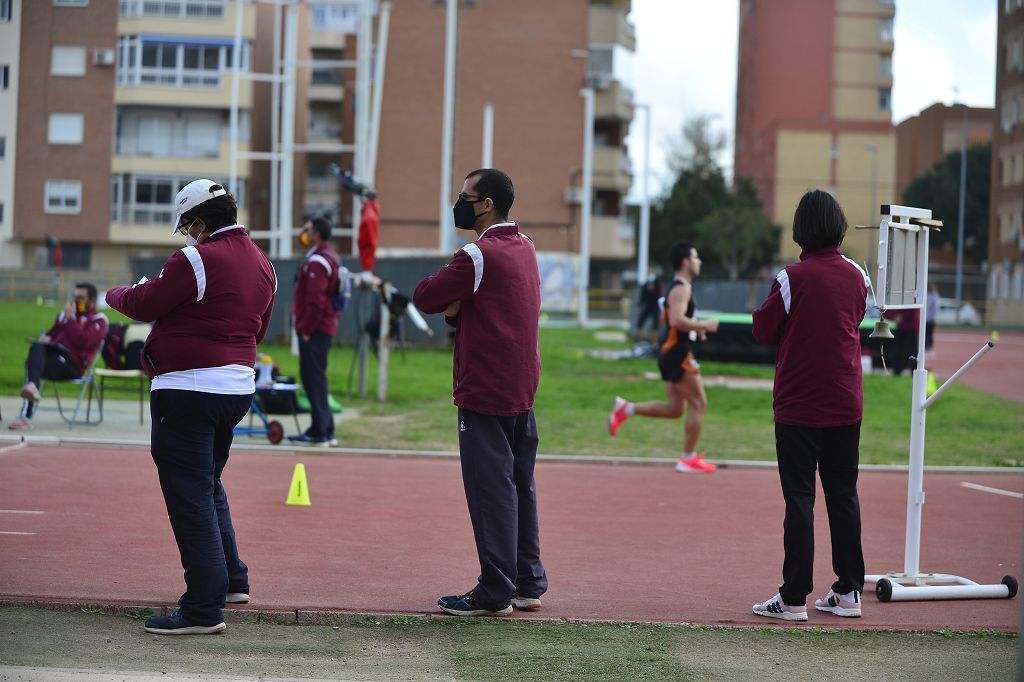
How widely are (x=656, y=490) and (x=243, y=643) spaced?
6057 mm

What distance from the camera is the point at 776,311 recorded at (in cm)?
688

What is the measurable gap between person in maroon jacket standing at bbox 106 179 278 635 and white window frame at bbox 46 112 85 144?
7.87 m

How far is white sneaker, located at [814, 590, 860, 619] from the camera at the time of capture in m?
6.93

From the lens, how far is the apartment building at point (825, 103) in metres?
90.3

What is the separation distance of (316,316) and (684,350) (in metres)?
3.51

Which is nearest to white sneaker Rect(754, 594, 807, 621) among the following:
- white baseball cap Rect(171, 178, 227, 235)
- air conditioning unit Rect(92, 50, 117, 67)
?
white baseball cap Rect(171, 178, 227, 235)

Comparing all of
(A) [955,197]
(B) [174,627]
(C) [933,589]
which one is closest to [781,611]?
(C) [933,589]

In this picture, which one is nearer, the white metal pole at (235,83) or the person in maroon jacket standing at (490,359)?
the person in maroon jacket standing at (490,359)

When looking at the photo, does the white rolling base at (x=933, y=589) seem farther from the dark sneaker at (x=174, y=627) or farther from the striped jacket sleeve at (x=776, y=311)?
the dark sneaker at (x=174, y=627)

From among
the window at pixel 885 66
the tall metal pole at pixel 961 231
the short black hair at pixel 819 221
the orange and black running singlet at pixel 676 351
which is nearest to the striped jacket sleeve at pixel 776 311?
the short black hair at pixel 819 221

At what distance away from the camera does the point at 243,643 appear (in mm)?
6004

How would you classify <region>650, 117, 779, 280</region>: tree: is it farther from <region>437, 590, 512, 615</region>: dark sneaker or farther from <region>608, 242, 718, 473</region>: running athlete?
<region>437, 590, 512, 615</region>: dark sneaker

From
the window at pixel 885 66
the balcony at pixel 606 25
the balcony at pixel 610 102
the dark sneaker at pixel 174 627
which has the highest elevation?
the window at pixel 885 66

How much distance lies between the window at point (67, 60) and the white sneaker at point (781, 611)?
7.78m
